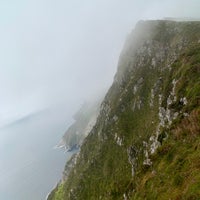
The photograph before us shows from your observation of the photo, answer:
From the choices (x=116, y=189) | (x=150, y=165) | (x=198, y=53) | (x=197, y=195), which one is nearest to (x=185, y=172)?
(x=197, y=195)

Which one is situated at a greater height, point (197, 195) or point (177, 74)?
point (197, 195)

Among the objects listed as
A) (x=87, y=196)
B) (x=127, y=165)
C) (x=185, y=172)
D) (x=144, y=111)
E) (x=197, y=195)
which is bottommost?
(x=87, y=196)

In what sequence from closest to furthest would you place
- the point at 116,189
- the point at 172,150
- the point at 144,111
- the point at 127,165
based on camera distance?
the point at 172,150
the point at 116,189
the point at 127,165
the point at 144,111

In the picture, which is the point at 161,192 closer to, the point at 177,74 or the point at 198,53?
the point at 177,74

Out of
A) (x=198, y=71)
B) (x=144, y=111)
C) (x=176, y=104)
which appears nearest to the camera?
(x=176, y=104)

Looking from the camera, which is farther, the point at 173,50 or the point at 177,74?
the point at 173,50

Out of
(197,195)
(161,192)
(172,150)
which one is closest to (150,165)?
(172,150)

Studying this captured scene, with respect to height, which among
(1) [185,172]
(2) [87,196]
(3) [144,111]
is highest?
(1) [185,172]

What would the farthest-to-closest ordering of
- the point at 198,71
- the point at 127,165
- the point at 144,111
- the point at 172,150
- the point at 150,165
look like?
A: the point at 144,111, the point at 127,165, the point at 198,71, the point at 150,165, the point at 172,150

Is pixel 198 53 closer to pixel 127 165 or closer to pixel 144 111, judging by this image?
pixel 144 111
